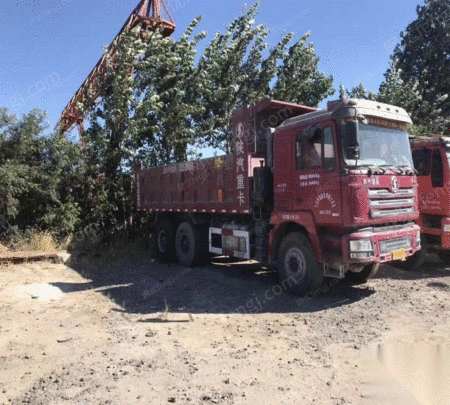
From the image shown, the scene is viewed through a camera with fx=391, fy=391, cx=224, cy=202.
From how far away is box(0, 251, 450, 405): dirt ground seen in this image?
11.0ft

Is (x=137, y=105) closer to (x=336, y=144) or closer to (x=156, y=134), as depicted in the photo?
(x=156, y=134)

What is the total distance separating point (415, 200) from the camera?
6461 mm

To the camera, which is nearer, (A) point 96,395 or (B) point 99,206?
(A) point 96,395

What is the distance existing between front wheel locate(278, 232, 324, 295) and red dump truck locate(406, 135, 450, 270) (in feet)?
10.2

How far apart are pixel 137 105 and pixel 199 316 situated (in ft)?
25.5

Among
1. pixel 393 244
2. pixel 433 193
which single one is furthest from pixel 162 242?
pixel 433 193

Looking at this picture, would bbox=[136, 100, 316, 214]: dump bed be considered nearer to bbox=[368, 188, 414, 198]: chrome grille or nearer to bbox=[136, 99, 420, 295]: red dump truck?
bbox=[136, 99, 420, 295]: red dump truck

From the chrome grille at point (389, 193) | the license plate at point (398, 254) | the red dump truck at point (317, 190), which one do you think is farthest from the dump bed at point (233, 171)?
the license plate at point (398, 254)

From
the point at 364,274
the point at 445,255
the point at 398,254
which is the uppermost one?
the point at 398,254

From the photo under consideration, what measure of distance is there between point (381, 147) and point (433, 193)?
2568 millimetres

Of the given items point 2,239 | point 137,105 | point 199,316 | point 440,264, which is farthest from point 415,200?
point 2,239

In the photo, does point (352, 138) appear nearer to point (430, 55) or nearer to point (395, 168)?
point (395, 168)

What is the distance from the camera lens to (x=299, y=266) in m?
6.21

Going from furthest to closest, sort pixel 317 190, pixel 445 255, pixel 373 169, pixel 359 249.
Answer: pixel 445 255, pixel 317 190, pixel 373 169, pixel 359 249
